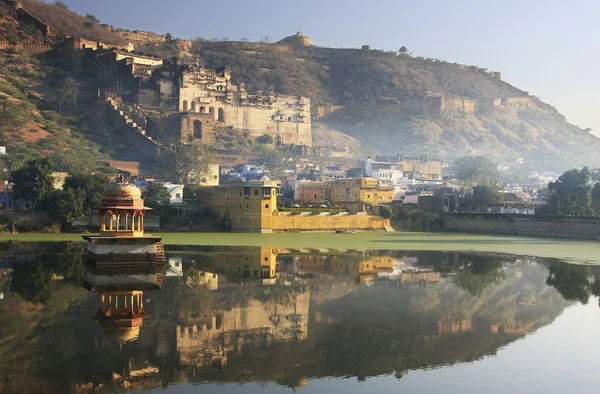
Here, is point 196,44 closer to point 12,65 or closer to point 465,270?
point 12,65

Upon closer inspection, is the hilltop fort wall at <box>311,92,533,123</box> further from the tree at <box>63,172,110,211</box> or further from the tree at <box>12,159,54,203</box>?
the tree at <box>12,159,54,203</box>

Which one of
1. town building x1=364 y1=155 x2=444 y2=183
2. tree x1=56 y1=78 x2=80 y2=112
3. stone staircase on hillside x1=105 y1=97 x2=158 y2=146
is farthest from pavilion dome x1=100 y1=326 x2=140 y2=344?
town building x1=364 y1=155 x2=444 y2=183

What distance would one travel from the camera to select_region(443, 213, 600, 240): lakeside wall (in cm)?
4288

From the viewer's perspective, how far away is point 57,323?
15383mm

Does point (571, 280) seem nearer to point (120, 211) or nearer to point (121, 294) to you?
point (121, 294)

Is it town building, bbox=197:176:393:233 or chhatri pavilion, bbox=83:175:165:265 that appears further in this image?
town building, bbox=197:176:393:233

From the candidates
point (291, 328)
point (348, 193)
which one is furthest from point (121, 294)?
point (348, 193)

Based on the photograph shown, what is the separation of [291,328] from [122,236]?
10785 millimetres

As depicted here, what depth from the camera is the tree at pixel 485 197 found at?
181 feet

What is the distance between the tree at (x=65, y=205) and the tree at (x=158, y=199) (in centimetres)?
393

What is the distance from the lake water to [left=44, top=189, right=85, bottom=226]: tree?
1235 cm

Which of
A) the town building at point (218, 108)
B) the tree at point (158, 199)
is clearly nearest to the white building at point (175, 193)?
the tree at point (158, 199)

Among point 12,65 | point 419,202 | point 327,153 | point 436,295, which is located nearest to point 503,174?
point 327,153

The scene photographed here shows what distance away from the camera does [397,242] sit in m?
37.7
